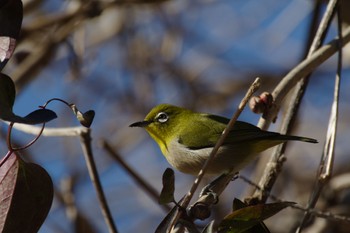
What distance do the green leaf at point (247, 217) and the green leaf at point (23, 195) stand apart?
369 millimetres

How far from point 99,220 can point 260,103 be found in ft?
8.62

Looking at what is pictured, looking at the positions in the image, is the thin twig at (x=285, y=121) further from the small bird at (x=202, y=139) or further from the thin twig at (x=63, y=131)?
the thin twig at (x=63, y=131)

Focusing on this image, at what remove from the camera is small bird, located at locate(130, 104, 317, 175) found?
86.9 inches

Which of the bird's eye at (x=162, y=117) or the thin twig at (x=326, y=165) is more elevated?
the thin twig at (x=326, y=165)

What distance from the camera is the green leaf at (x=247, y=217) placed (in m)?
1.25

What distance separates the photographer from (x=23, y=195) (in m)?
1.28

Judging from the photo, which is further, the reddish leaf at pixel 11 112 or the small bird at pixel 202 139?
the small bird at pixel 202 139

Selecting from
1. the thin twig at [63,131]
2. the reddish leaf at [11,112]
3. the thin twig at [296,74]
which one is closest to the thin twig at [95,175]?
the thin twig at [63,131]

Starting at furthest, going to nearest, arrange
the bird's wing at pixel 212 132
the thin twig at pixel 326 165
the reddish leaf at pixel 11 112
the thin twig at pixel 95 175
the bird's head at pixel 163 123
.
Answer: the bird's head at pixel 163 123
the bird's wing at pixel 212 132
the thin twig at pixel 95 175
the thin twig at pixel 326 165
the reddish leaf at pixel 11 112

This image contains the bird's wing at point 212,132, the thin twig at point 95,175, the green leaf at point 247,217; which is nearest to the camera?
the green leaf at point 247,217

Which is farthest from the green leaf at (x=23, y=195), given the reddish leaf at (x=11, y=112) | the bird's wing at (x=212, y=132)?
the bird's wing at (x=212, y=132)

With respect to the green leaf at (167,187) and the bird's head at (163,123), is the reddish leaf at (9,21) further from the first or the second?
the bird's head at (163,123)

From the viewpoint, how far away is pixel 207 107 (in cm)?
416

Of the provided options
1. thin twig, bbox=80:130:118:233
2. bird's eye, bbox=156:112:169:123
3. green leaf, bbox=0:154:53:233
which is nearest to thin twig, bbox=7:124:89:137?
thin twig, bbox=80:130:118:233
